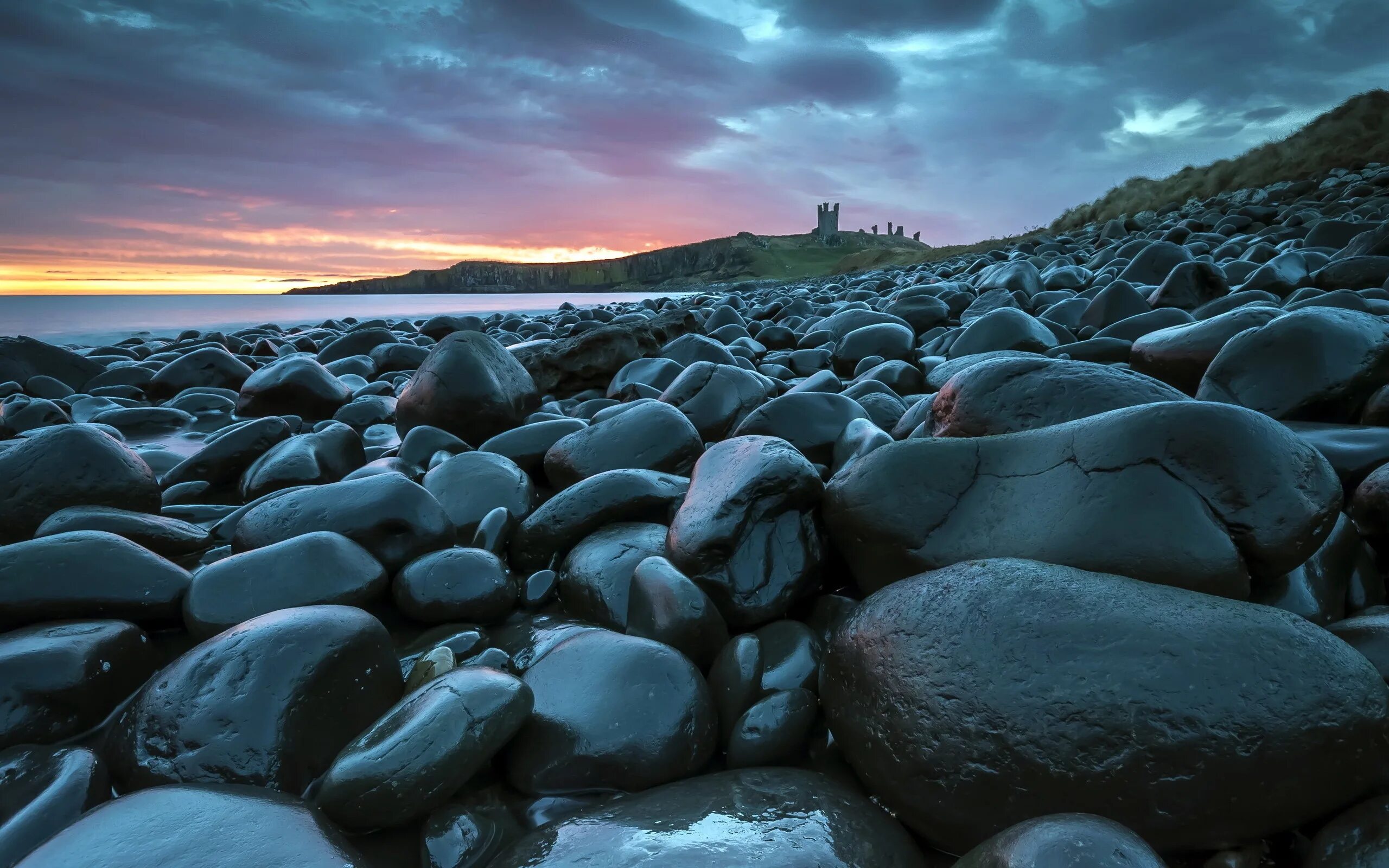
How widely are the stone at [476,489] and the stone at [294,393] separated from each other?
2529mm

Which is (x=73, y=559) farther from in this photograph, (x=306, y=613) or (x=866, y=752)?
(x=866, y=752)

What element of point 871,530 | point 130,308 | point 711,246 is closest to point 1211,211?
point 871,530

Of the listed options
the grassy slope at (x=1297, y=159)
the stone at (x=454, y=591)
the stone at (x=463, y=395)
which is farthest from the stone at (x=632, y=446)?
the grassy slope at (x=1297, y=159)

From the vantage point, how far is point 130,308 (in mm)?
25531

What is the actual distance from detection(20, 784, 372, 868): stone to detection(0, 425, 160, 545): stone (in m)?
1.90

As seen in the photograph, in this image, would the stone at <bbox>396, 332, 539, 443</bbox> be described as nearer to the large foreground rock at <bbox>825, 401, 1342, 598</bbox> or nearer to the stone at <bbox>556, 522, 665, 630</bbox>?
the stone at <bbox>556, 522, 665, 630</bbox>

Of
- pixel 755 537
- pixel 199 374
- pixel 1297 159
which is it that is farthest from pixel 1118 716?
pixel 1297 159

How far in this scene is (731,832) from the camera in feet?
3.67

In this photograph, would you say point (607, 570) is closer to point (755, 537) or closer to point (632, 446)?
point (755, 537)

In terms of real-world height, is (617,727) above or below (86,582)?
below

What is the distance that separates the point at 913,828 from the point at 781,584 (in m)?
0.66

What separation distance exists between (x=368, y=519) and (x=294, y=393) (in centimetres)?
308

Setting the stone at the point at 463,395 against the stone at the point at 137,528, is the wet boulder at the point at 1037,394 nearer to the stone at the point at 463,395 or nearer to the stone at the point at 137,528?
the stone at the point at 463,395

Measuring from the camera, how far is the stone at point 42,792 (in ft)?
3.98
